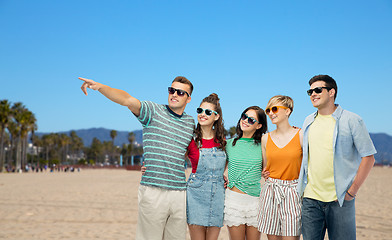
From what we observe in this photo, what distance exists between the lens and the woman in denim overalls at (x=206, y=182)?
4.14 m

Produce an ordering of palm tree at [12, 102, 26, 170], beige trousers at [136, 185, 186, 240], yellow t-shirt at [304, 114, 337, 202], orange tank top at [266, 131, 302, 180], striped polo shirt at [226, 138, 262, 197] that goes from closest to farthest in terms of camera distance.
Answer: yellow t-shirt at [304, 114, 337, 202], beige trousers at [136, 185, 186, 240], orange tank top at [266, 131, 302, 180], striped polo shirt at [226, 138, 262, 197], palm tree at [12, 102, 26, 170]

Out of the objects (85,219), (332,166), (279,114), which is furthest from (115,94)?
(85,219)

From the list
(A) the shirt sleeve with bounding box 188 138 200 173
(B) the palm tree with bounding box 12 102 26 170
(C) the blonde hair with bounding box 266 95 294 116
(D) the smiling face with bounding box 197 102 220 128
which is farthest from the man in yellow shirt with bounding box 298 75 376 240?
(B) the palm tree with bounding box 12 102 26 170

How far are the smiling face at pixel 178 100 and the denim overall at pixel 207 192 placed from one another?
0.60 m

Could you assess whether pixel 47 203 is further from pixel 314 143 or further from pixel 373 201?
pixel 373 201

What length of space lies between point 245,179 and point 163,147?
3.49 ft

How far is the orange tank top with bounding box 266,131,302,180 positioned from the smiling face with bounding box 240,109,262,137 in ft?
1.45

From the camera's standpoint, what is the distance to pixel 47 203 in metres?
15.2

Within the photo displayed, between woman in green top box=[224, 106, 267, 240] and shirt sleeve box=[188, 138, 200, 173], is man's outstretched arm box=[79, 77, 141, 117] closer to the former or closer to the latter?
shirt sleeve box=[188, 138, 200, 173]

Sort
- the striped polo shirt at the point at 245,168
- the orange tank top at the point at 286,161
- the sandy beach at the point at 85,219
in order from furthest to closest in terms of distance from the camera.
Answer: the sandy beach at the point at 85,219 < the striped polo shirt at the point at 245,168 < the orange tank top at the point at 286,161

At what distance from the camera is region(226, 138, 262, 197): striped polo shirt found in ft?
14.0

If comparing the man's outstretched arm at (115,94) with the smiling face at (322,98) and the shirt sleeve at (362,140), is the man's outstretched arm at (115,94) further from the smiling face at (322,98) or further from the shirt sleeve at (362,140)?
the shirt sleeve at (362,140)

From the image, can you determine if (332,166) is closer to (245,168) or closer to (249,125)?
(245,168)

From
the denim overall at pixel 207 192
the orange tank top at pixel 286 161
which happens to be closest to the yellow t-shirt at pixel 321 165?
the orange tank top at pixel 286 161
